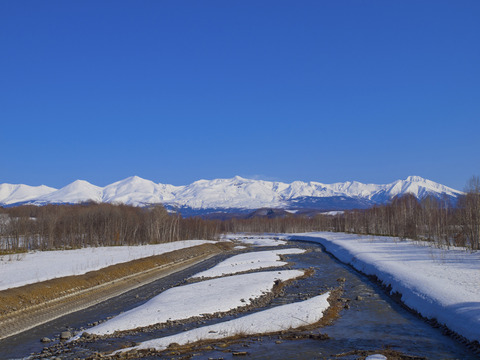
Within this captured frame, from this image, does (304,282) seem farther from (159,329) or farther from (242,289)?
(159,329)

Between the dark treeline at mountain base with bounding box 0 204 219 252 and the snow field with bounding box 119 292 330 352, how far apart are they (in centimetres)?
7449

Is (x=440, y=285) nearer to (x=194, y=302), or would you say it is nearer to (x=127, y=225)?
(x=194, y=302)

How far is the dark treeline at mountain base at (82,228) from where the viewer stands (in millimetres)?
89625

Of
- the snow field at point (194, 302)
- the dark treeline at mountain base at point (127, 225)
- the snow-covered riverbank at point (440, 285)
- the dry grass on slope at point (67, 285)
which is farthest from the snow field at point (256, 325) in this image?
the dark treeline at mountain base at point (127, 225)

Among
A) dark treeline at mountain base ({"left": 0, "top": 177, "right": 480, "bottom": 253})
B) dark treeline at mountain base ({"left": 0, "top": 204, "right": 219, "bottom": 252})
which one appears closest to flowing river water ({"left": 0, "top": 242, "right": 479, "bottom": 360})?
dark treeline at mountain base ({"left": 0, "top": 177, "right": 480, "bottom": 253})

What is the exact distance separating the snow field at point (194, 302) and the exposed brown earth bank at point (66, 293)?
5727 mm

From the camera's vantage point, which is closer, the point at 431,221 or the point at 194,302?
the point at 194,302

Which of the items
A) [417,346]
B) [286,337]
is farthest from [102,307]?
[417,346]

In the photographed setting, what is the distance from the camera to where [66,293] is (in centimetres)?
3378

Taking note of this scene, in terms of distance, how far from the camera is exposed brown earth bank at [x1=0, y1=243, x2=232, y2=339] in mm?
26406

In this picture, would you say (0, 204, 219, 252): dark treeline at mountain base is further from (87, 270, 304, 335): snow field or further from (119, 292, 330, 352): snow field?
(119, 292, 330, 352): snow field

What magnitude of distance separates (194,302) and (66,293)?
40.3 ft

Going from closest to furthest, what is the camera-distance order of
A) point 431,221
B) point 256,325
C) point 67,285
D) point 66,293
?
point 256,325 → point 66,293 → point 67,285 → point 431,221

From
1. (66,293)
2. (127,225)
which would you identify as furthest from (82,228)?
(66,293)
